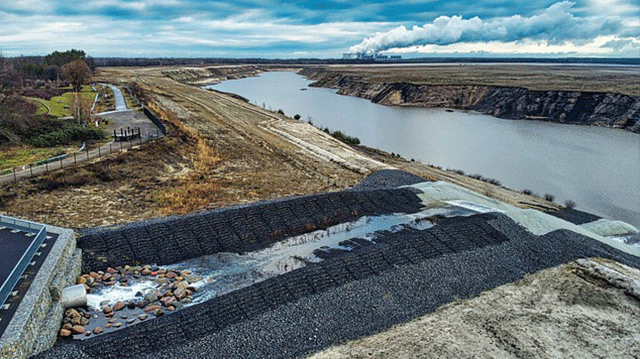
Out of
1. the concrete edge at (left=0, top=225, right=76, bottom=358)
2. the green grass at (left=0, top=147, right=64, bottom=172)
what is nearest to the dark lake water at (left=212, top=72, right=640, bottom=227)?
the concrete edge at (left=0, top=225, right=76, bottom=358)

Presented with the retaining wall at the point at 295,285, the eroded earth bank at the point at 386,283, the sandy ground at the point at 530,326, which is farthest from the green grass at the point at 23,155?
the sandy ground at the point at 530,326

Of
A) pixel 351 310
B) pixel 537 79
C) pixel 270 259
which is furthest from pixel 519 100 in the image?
pixel 351 310

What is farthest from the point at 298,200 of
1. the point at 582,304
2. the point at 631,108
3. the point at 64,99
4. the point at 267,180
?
the point at 631,108

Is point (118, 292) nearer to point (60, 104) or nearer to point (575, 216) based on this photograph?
point (575, 216)

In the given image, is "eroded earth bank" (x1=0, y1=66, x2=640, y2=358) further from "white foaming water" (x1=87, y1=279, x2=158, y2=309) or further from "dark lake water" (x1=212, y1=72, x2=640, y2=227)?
"dark lake water" (x1=212, y1=72, x2=640, y2=227)

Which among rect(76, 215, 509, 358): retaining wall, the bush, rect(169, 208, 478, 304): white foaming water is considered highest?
the bush
